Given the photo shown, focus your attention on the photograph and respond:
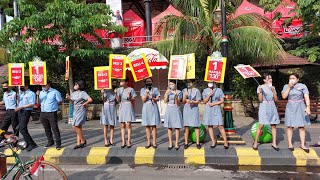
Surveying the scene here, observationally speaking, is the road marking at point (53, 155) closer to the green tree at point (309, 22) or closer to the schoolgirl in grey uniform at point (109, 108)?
the schoolgirl in grey uniform at point (109, 108)

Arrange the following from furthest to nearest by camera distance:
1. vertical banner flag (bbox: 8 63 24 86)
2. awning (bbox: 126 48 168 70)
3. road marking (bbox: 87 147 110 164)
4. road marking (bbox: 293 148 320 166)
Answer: awning (bbox: 126 48 168 70)
vertical banner flag (bbox: 8 63 24 86)
road marking (bbox: 87 147 110 164)
road marking (bbox: 293 148 320 166)

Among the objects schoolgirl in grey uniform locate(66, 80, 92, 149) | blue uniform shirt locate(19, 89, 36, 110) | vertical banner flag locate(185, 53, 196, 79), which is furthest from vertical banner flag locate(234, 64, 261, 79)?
blue uniform shirt locate(19, 89, 36, 110)

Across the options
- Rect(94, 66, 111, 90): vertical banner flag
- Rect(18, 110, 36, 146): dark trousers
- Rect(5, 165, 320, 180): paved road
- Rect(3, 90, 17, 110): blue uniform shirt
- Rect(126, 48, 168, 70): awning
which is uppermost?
Rect(126, 48, 168, 70): awning

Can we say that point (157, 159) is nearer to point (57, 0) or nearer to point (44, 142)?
point (44, 142)

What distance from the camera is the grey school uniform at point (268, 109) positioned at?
6.36 m

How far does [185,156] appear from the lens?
6.34 meters

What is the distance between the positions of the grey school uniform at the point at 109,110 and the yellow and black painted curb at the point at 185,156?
2.12ft

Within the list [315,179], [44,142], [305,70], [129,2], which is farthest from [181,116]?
[129,2]

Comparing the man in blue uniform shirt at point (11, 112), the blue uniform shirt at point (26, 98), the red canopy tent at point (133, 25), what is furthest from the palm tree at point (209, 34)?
the red canopy tent at point (133, 25)

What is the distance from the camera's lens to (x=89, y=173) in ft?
19.1

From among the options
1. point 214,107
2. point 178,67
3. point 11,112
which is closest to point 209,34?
point 178,67

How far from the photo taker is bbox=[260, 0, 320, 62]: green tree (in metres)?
10.4

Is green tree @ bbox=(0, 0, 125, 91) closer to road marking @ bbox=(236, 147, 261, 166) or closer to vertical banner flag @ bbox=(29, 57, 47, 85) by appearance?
vertical banner flag @ bbox=(29, 57, 47, 85)

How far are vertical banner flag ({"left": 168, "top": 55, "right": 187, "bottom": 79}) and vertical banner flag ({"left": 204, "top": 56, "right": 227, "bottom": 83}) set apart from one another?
571mm
